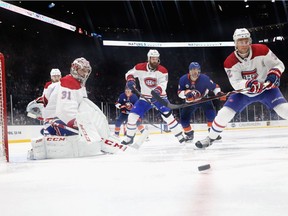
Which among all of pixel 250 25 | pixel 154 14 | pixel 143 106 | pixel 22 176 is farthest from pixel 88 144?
pixel 250 25

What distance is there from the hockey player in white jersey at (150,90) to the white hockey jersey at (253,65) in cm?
145

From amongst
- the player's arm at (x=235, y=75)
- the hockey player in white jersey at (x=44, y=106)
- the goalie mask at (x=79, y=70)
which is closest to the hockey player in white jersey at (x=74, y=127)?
the goalie mask at (x=79, y=70)

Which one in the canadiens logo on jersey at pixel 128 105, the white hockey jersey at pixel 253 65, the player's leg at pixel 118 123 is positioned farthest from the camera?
the canadiens logo on jersey at pixel 128 105

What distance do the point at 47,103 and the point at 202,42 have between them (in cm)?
1475

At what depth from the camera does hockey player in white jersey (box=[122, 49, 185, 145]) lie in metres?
4.67

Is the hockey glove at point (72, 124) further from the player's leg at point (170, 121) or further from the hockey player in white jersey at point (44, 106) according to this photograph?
the player's leg at point (170, 121)

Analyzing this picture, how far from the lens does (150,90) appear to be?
4.89m

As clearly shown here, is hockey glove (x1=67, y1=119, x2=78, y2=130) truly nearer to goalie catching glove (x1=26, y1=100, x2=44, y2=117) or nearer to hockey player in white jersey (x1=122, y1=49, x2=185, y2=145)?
goalie catching glove (x1=26, y1=100, x2=44, y2=117)

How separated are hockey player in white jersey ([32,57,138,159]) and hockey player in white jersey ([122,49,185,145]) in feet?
4.31

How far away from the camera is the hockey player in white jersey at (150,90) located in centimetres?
467

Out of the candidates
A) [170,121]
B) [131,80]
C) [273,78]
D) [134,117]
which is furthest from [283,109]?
[131,80]

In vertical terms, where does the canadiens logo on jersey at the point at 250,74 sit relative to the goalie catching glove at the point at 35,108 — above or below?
above

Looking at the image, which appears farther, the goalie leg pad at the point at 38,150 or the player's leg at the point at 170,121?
the player's leg at the point at 170,121

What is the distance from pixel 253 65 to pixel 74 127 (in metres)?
1.75
